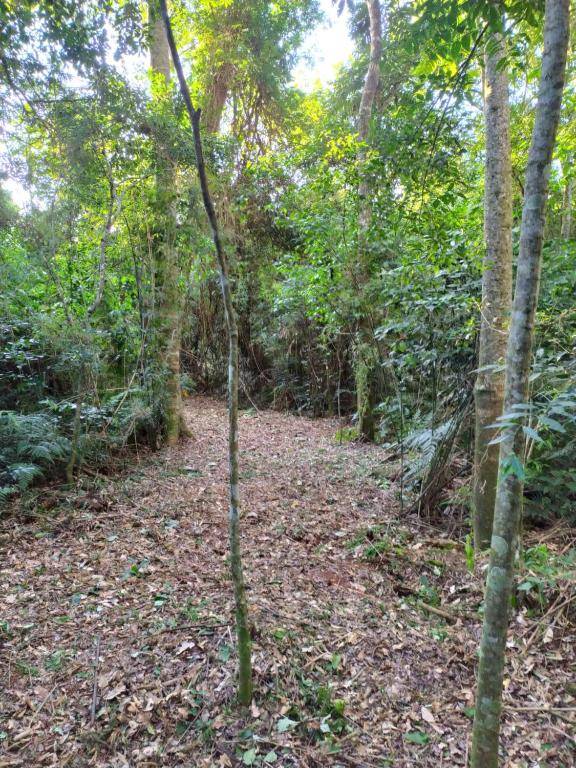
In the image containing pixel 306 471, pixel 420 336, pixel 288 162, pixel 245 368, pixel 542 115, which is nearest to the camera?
pixel 542 115

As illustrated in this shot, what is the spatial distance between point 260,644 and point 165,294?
4685 millimetres

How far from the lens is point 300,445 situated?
6.99 metres

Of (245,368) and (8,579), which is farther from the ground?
(245,368)

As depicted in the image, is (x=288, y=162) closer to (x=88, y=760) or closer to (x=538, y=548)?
(x=538, y=548)

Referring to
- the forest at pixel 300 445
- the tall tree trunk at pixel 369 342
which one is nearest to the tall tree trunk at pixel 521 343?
the forest at pixel 300 445

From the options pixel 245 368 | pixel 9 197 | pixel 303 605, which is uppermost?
pixel 9 197

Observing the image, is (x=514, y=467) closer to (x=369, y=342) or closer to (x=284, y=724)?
(x=284, y=724)

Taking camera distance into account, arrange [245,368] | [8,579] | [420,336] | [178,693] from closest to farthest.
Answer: [178,693] → [8,579] → [420,336] → [245,368]

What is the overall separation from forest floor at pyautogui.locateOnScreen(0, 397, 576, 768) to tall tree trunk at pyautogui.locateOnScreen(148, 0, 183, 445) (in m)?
1.94

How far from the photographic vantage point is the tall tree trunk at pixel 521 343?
4.75 ft

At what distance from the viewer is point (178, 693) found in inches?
85.2

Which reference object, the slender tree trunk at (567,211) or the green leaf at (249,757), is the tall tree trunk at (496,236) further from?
the slender tree trunk at (567,211)

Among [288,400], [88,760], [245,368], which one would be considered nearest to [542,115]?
[88,760]

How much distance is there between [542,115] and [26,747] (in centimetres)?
319
